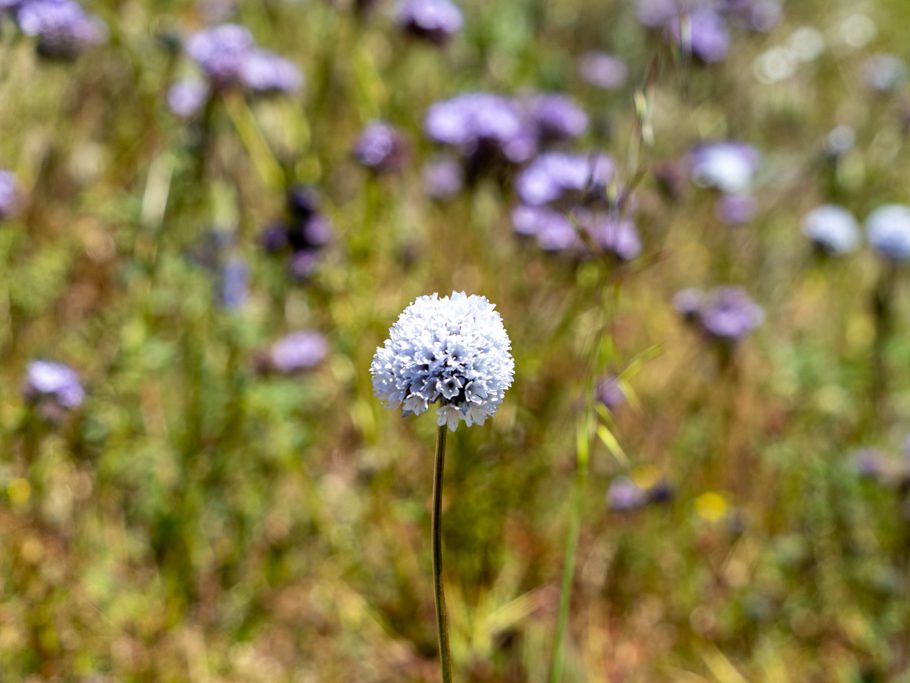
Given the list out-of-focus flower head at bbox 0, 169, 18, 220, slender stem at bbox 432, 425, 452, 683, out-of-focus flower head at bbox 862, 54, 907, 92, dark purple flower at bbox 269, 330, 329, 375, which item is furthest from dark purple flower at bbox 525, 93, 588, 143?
slender stem at bbox 432, 425, 452, 683

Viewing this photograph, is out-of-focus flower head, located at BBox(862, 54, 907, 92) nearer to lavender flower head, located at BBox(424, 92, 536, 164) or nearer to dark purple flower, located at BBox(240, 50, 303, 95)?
lavender flower head, located at BBox(424, 92, 536, 164)

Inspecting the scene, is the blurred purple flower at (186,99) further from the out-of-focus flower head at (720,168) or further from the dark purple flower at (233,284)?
the out-of-focus flower head at (720,168)

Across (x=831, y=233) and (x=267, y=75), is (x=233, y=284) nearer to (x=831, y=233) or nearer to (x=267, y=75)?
(x=267, y=75)

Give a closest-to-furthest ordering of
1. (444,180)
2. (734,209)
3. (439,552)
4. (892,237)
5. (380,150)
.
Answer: (439,552), (380,150), (892,237), (444,180), (734,209)

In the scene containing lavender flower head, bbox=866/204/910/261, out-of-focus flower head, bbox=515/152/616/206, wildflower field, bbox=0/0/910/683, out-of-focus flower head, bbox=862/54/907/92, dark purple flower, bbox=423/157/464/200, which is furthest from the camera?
out-of-focus flower head, bbox=862/54/907/92

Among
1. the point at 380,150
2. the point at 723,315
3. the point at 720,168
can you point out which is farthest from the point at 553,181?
the point at 720,168

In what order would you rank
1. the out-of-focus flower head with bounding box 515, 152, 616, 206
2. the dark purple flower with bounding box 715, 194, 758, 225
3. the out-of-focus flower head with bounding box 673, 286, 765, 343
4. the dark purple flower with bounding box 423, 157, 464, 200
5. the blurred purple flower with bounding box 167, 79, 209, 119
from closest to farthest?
the out-of-focus flower head with bounding box 515, 152, 616, 206
the out-of-focus flower head with bounding box 673, 286, 765, 343
the blurred purple flower with bounding box 167, 79, 209, 119
the dark purple flower with bounding box 423, 157, 464, 200
the dark purple flower with bounding box 715, 194, 758, 225
